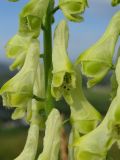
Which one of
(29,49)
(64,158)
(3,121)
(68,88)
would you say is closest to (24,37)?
(29,49)

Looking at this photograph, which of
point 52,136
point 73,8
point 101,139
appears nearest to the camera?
point 101,139

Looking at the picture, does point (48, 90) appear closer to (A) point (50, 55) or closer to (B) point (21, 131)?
(A) point (50, 55)

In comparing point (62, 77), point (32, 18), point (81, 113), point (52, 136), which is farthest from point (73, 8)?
point (52, 136)

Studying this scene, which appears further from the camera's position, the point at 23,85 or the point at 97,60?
the point at 23,85

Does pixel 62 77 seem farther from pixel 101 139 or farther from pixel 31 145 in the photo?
pixel 31 145

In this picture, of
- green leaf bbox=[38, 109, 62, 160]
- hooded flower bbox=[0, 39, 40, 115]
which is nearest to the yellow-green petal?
hooded flower bbox=[0, 39, 40, 115]
